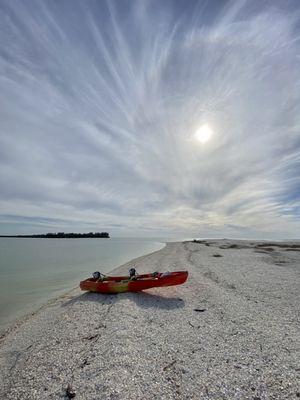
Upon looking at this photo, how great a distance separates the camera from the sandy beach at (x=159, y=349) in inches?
191

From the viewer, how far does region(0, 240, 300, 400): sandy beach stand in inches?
191

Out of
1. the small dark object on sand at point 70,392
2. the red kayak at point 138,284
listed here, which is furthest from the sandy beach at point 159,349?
the red kayak at point 138,284

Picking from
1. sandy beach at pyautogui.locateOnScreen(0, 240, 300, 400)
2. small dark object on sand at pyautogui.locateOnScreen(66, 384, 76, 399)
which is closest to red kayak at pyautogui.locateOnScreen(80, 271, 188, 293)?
sandy beach at pyautogui.locateOnScreen(0, 240, 300, 400)

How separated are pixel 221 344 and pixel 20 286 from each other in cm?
1722

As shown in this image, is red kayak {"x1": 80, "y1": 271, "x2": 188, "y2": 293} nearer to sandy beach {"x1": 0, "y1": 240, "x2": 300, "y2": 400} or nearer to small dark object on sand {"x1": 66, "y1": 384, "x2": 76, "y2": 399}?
sandy beach {"x1": 0, "y1": 240, "x2": 300, "y2": 400}

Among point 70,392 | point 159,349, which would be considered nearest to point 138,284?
point 159,349

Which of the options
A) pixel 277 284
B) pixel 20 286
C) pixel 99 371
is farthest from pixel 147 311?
pixel 20 286

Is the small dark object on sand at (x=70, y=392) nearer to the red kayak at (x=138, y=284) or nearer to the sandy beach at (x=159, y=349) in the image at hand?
the sandy beach at (x=159, y=349)

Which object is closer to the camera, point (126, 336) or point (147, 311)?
point (126, 336)

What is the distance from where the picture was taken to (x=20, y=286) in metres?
18.4

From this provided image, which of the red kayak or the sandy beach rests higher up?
the red kayak

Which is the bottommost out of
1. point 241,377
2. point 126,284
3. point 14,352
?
point 14,352

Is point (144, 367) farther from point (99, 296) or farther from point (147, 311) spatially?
point (99, 296)

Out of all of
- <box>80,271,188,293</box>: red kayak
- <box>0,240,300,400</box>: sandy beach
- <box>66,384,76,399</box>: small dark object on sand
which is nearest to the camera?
<box>66,384,76,399</box>: small dark object on sand
